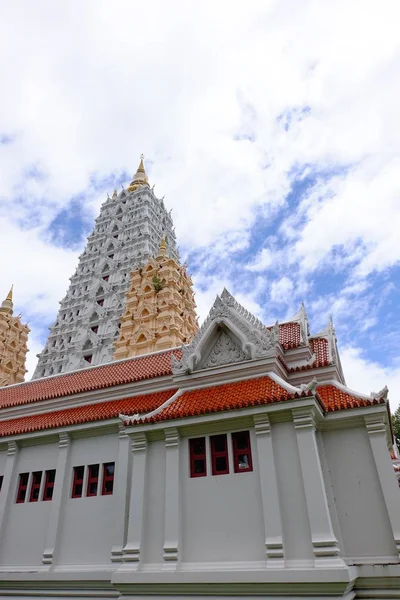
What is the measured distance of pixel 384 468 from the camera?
10.0 m

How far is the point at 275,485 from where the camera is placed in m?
9.57

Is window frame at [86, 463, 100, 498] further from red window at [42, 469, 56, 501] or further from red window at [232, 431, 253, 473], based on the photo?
red window at [232, 431, 253, 473]

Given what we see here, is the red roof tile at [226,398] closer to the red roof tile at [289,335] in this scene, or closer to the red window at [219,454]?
the red window at [219,454]

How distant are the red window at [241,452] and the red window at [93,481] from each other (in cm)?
461

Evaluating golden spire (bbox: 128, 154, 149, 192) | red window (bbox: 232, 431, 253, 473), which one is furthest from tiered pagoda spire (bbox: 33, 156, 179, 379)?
red window (bbox: 232, 431, 253, 473)

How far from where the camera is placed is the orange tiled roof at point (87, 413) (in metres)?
13.3

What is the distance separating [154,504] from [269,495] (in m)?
2.83

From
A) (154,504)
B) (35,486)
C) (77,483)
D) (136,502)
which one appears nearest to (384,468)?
(154,504)

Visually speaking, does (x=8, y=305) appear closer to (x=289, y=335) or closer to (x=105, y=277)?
(x=105, y=277)

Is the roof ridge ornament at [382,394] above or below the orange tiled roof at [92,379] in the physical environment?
below

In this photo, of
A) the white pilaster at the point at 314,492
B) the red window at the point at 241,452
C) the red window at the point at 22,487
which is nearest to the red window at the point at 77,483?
the red window at the point at 22,487

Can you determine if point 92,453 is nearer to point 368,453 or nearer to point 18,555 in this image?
point 18,555

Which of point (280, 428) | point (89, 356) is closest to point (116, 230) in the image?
point (89, 356)

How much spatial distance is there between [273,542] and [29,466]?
8256 millimetres
